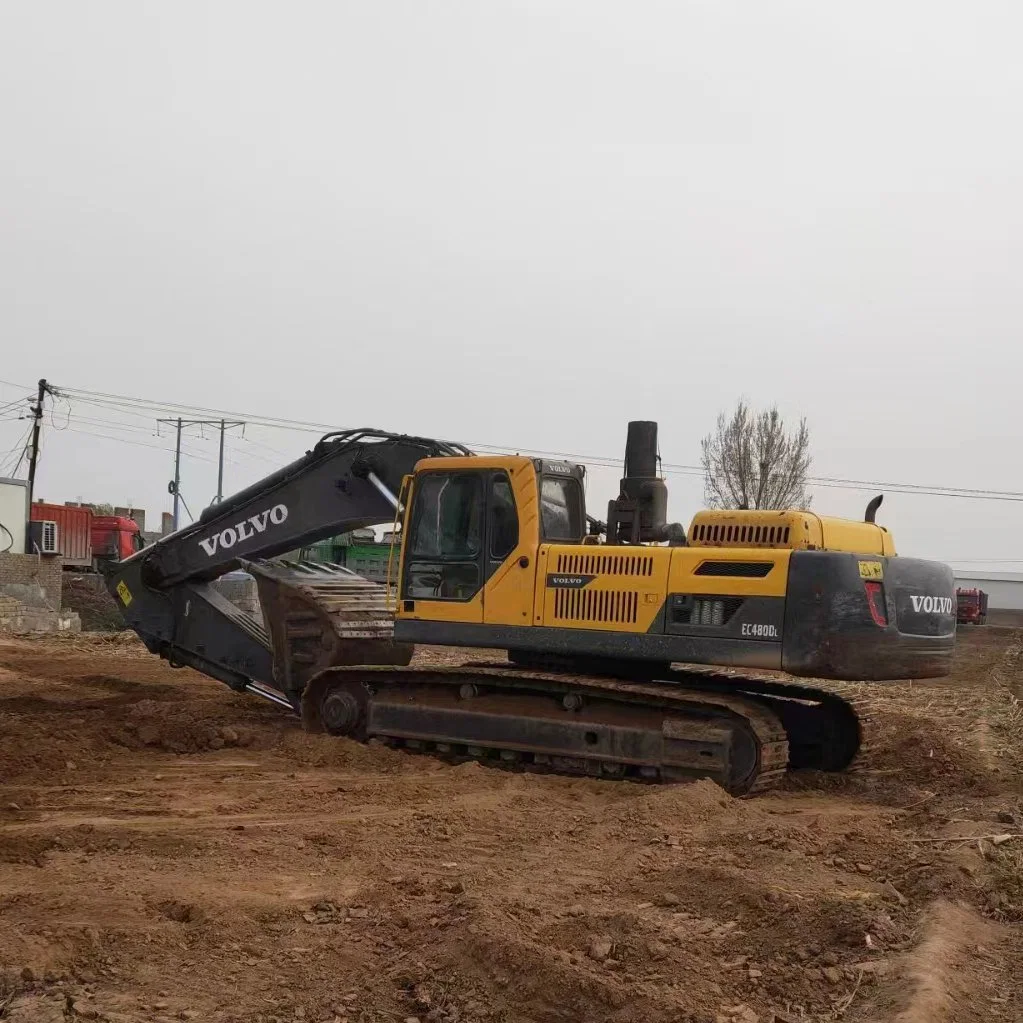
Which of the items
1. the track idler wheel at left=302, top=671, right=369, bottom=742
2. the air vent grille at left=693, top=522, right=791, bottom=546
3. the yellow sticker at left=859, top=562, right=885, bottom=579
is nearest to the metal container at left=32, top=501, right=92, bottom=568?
the track idler wheel at left=302, top=671, right=369, bottom=742

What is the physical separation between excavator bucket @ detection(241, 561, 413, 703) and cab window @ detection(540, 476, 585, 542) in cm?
215

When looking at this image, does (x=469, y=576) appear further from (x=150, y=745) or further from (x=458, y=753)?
(x=150, y=745)

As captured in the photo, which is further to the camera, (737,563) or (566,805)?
(737,563)

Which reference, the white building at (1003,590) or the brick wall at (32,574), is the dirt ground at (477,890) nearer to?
the brick wall at (32,574)

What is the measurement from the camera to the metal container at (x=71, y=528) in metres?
40.5

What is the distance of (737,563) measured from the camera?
8906 mm

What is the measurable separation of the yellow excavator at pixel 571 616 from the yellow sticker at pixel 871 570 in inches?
0.6

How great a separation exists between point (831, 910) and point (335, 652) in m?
A: 6.46

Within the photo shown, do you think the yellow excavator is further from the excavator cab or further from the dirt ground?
the dirt ground

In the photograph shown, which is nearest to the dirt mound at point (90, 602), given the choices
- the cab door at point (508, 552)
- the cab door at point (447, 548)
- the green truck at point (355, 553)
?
the green truck at point (355, 553)

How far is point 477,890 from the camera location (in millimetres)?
5848

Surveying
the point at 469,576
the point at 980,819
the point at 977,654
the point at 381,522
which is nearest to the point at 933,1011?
the point at 980,819

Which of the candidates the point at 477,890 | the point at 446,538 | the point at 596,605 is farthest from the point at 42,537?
the point at 477,890

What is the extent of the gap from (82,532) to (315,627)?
34266 mm
